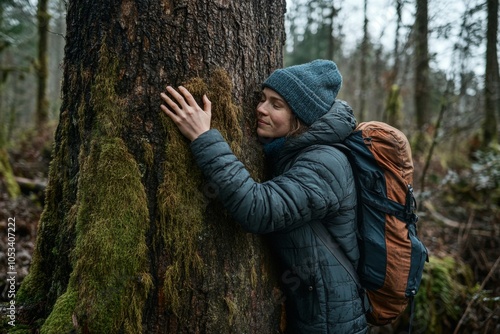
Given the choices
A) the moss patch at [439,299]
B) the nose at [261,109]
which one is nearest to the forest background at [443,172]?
the moss patch at [439,299]

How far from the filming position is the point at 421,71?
1144 cm

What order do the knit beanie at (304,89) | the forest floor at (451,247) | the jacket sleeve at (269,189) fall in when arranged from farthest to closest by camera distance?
the forest floor at (451,247) → the knit beanie at (304,89) → the jacket sleeve at (269,189)

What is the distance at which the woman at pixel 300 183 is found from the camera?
205 cm

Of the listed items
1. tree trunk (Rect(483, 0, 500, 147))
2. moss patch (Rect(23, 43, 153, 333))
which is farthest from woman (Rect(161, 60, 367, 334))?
tree trunk (Rect(483, 0, 500, 147))

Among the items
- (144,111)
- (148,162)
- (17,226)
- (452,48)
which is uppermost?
(452,48)

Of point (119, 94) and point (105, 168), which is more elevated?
point (119, 94)

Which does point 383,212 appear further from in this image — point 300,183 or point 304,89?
point 304,89

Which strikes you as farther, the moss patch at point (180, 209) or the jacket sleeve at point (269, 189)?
the moss patch at point (180, 209)

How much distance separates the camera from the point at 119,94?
214 centimetres

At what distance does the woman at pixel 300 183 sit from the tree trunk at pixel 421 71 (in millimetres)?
5855

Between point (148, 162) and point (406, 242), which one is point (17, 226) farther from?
point (406, 242)

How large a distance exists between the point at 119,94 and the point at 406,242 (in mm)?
1997

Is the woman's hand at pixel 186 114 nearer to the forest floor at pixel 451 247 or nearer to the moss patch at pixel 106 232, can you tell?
the moss patch at pixel 106 232

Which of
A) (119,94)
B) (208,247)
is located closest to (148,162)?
(119,94)
